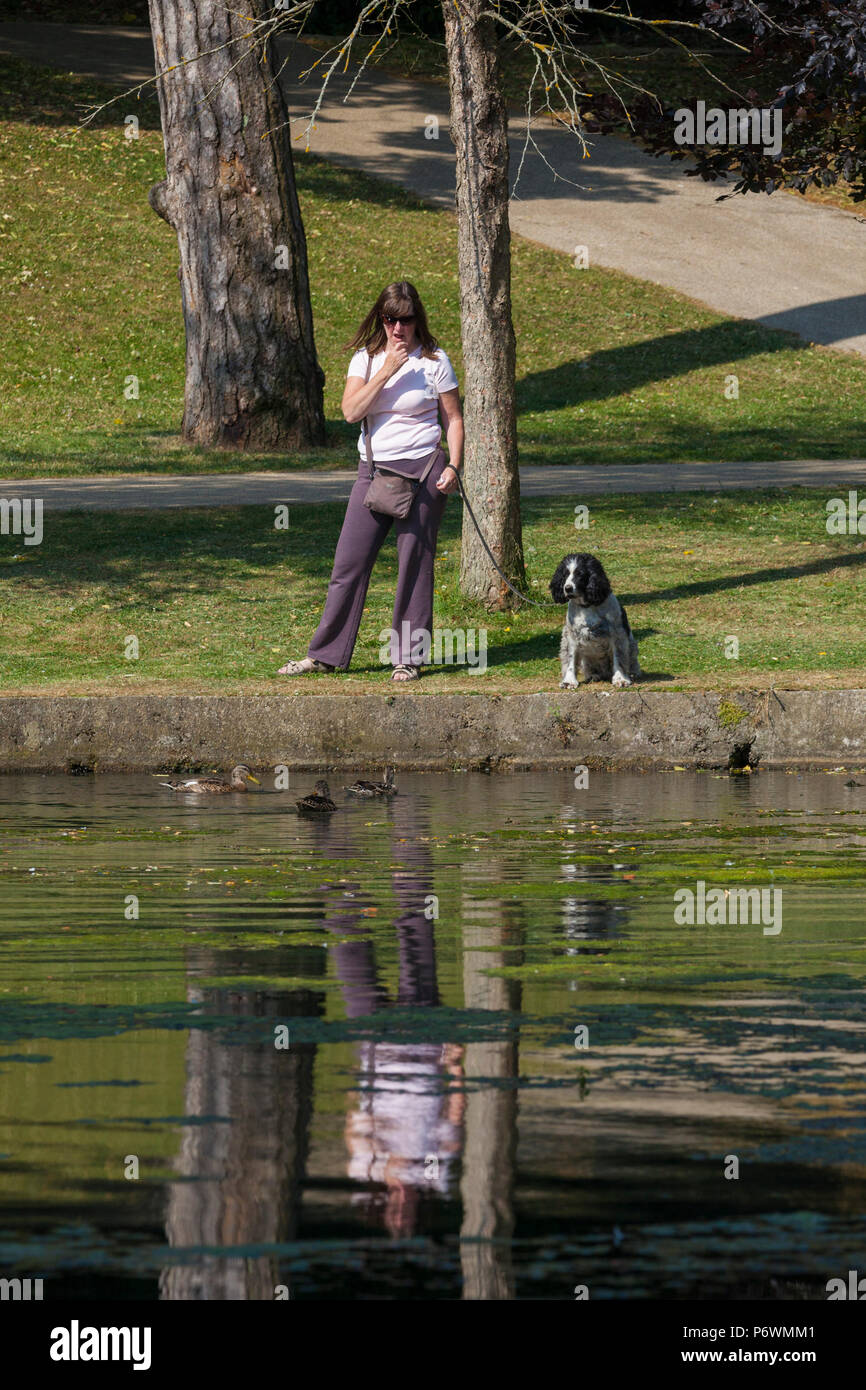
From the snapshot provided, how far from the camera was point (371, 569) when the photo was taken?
41.8 feet

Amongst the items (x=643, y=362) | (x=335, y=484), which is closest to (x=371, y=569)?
(x=335, y=484)

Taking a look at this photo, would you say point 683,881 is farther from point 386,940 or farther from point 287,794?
point 287,794

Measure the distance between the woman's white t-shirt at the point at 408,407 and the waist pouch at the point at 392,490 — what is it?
2.9 inches

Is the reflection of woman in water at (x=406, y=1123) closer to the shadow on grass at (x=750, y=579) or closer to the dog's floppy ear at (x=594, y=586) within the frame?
the dog's floppy ear at (x=594, y=586)

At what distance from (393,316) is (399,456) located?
811mm

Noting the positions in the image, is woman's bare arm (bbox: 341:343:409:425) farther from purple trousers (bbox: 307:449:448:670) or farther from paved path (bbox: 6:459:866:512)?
paved path (bbox: 6:459:866:512)

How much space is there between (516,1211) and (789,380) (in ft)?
74.5

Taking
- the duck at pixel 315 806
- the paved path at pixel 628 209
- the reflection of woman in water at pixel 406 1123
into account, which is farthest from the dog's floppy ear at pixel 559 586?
the paved path at pixel 628 209

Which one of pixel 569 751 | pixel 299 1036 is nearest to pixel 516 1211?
pixel 299 1036

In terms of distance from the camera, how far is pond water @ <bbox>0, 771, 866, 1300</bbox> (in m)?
3.82

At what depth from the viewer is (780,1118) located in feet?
15.2

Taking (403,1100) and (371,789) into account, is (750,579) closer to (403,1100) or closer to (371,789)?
(371,789)

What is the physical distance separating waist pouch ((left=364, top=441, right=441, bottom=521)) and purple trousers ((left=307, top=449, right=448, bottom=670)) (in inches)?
1.7
